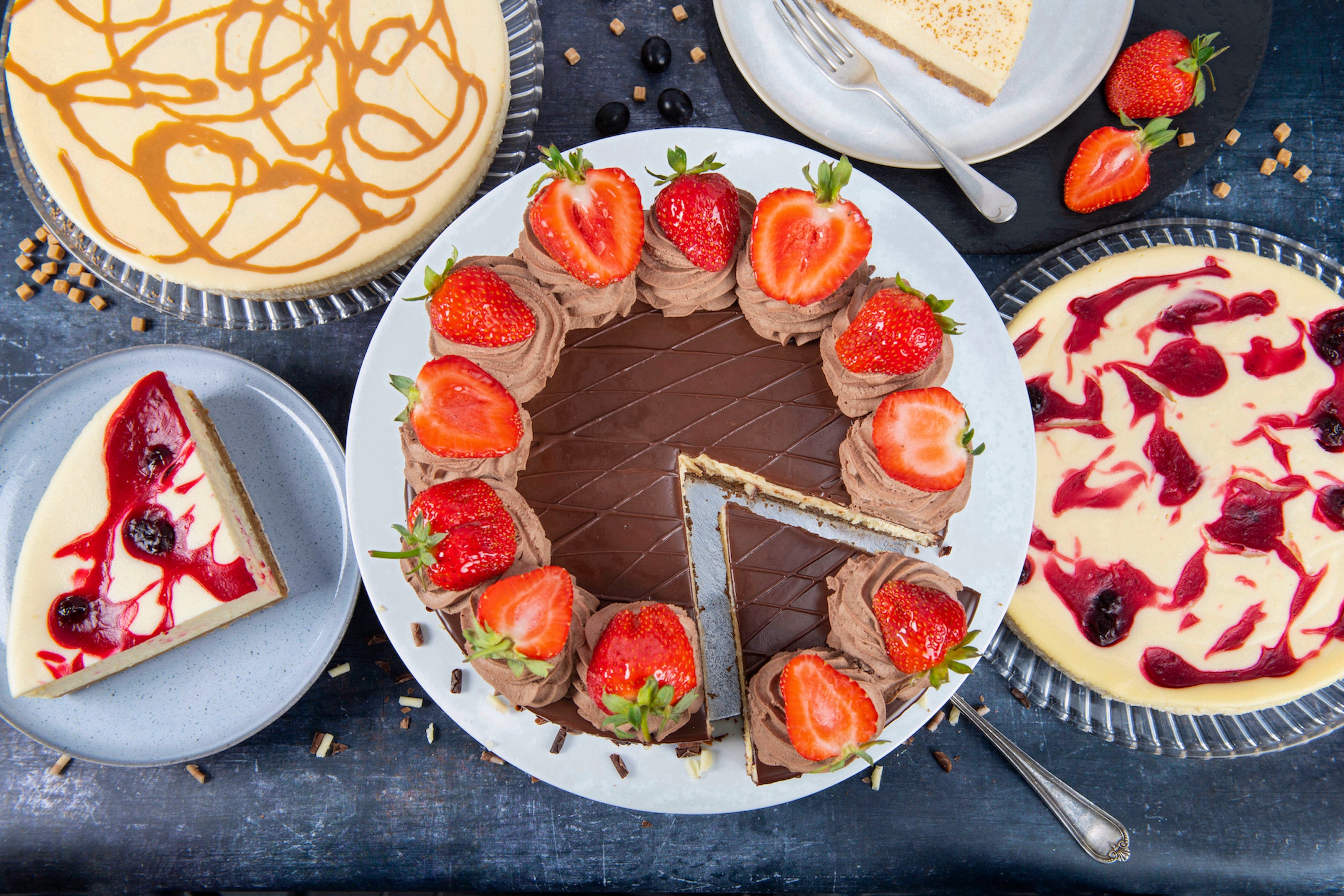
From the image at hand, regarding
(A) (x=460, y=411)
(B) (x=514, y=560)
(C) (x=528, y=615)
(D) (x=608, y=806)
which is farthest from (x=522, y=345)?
(D) (x=608, y=806)

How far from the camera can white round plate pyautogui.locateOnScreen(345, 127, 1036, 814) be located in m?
3.01

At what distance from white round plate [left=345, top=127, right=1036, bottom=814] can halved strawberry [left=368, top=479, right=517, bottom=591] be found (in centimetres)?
67

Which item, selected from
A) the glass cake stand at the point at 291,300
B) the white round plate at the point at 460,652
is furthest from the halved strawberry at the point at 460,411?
the glass cake stand at the point at 291,300

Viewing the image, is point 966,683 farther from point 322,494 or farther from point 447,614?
point 322,494

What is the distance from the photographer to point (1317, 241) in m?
3.55

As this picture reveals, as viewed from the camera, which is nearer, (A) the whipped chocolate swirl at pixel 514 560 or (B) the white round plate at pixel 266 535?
(A) the whipped chocolate swirl at pixel 514 560

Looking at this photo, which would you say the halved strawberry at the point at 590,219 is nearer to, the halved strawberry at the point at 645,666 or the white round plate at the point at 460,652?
the white round plate at the point at 460,652

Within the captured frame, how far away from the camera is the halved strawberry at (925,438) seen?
2.42m

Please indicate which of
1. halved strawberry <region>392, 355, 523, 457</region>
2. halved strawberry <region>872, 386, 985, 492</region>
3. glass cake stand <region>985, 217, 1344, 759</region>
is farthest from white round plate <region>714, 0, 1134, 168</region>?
halved strawberry <region>392, 355, 523, 457</region>

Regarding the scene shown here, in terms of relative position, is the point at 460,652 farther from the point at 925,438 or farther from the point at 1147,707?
the point at 1147,707

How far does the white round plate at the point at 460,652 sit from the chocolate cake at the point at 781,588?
48 centimetres

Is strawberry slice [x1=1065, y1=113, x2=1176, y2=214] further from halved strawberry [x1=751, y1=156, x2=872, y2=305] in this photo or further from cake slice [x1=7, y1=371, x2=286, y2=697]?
cake slice [x1=7, y1=371, x2=286, y2=697]

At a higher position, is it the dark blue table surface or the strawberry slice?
the strawberry slice

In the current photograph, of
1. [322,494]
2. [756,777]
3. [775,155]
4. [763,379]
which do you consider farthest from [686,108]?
[756,777]
